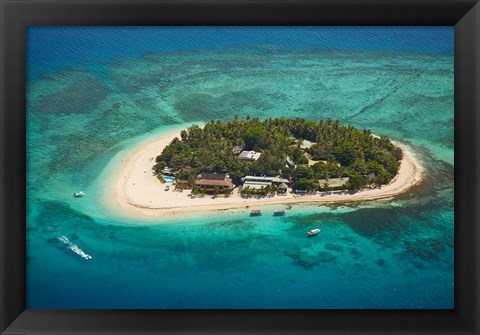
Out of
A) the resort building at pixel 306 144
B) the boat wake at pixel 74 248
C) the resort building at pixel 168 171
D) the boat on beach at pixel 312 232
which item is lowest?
the boat wake at pixel 74 248

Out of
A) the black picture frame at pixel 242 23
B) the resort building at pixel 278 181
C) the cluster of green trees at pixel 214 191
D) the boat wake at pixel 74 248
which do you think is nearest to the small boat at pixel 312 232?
the resort building at pixel 278 181

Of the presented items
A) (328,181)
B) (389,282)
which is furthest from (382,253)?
(328,181)

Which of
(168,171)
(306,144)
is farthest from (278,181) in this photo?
(168,171)

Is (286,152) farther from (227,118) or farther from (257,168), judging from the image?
(227,118)

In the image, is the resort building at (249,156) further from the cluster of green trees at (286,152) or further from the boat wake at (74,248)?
the boat wake at (74,248)

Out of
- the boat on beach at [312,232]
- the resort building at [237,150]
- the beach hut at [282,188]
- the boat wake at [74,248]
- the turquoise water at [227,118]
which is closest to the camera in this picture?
the turquoise water at [227,118]

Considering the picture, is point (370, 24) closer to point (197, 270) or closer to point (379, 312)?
point (379, 312)
